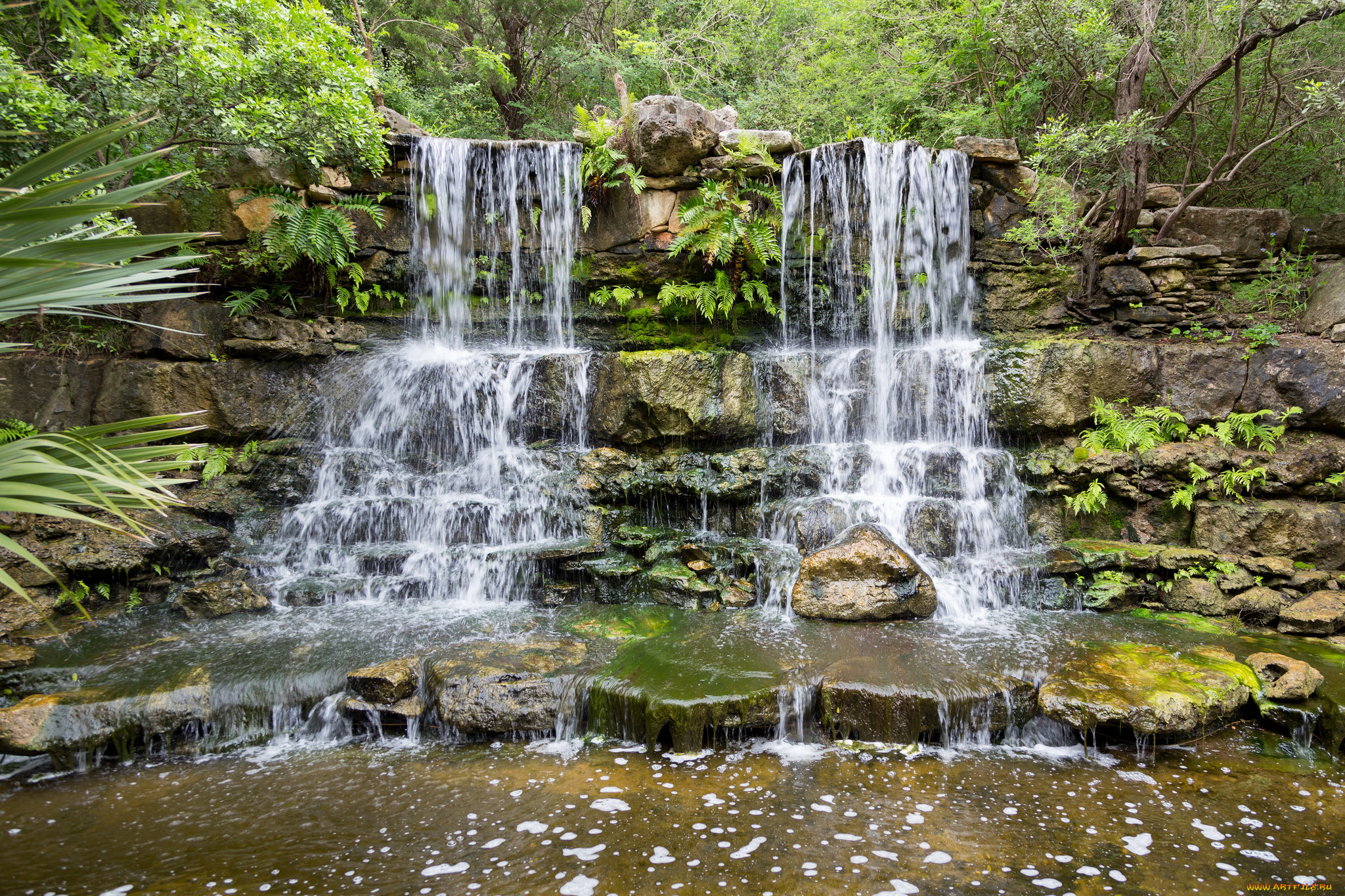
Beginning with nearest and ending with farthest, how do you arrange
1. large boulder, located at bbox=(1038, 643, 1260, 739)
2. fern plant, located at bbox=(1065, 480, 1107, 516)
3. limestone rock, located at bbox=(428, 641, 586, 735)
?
1. large boulder, located at bbox=(1038, 643, 1260, 739)
2. limestone rock, located at bbox=(428, 641, 586, 735)
3. fern plant, located at bbox=(1065, 480, 1107, 516)

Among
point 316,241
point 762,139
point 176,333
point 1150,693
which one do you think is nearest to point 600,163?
point 762,139

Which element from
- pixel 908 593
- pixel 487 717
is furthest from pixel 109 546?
pixel 908 593

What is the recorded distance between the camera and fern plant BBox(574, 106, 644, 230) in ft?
29.2

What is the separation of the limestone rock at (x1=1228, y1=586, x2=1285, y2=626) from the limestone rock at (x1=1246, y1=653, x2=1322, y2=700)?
1180 mm

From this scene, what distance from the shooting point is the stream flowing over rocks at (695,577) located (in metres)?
3.54

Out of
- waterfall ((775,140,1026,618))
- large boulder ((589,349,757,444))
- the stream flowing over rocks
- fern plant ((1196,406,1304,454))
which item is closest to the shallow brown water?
the stream flowing over rocks

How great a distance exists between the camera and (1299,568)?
6.25m

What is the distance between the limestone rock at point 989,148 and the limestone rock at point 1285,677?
7.17 meters

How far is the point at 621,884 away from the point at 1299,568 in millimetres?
7167

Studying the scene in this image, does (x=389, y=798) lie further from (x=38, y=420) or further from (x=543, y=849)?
(x=38, y=420)

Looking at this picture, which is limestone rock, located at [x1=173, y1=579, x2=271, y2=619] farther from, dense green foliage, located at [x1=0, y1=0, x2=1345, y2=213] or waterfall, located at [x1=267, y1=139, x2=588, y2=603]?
dense green foliage, located at [x1=0, y1=0, x2=1345, y2=213]

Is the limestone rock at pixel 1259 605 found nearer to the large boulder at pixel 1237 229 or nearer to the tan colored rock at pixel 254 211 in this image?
the large boulder at pixel 1237 229

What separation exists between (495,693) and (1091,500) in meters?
6.58

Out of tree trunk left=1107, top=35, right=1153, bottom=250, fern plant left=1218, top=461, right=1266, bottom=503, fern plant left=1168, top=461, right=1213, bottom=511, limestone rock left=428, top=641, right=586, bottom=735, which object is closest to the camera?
limestone rock left=428, top=641, right=586, bottom=735
